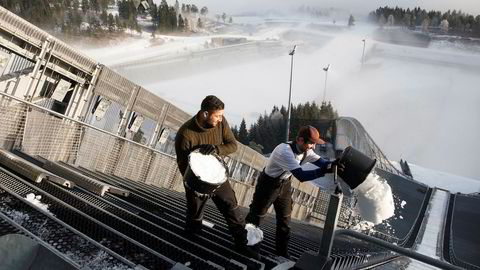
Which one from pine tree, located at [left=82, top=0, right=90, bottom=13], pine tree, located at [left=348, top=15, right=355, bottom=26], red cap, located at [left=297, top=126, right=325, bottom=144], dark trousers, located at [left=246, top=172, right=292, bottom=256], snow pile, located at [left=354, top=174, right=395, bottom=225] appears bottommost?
snow pile, located at [left=354, top=174, right=395, bottom=225]

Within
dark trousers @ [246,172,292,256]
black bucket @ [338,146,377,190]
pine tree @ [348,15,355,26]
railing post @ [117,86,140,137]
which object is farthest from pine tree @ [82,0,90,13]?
pine tree @ [348,15,355,26]

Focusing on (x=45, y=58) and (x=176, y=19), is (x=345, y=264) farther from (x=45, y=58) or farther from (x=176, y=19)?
(x=176, y=19)

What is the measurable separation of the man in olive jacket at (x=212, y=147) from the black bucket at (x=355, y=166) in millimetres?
1182

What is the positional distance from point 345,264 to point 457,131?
120548 millimetres

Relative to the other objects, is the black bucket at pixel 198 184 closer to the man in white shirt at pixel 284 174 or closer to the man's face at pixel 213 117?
the man's face at pixel 213 117

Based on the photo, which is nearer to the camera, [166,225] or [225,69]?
[166,225]

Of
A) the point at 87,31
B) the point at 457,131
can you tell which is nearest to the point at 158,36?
the point at 87,31

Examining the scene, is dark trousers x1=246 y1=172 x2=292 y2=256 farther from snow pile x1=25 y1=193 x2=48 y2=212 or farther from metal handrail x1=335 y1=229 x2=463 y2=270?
snow pile x1=25 y1=193 x2=48 y2=212

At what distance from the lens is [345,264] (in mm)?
5020

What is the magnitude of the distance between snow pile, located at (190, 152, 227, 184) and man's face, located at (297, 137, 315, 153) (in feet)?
3.35

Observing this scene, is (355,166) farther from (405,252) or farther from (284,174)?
(284,174)

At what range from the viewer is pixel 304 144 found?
485 cm

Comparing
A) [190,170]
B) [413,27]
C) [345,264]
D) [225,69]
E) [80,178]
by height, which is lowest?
[80,178]

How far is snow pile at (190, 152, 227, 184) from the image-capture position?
4246 millimetres
